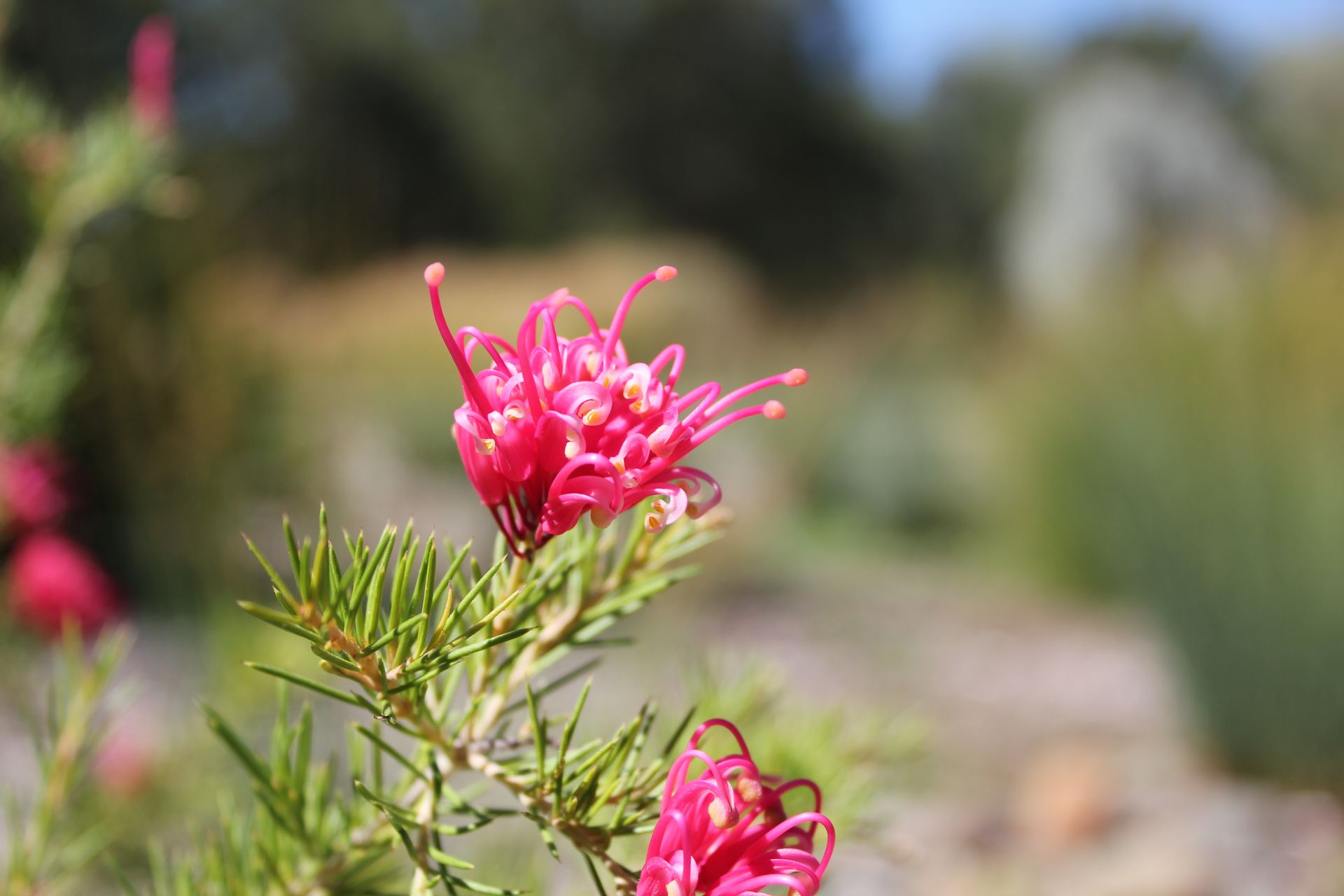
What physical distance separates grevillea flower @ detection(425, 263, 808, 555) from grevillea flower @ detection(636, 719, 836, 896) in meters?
0.05

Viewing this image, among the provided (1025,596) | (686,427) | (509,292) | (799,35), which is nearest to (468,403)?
(686,427)

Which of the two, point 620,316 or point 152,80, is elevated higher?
point 152,80

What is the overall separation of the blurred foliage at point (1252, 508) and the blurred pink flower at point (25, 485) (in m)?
1.57

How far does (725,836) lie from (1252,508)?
5.48 feet

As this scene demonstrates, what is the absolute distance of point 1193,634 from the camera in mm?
1666

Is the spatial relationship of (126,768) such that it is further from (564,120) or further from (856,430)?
(564,120)

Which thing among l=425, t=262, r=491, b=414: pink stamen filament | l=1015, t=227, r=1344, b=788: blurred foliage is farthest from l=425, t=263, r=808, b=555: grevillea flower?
l=1015, t=227, r=1344, b=788: blurred foliage

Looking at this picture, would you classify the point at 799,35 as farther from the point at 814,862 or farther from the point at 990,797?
the point at 814,862

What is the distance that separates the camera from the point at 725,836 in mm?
192

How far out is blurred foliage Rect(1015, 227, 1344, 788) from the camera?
61.4 inches

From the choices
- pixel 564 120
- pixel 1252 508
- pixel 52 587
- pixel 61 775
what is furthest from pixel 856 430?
Result: pixel 564 120

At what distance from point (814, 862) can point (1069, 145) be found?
587 cm

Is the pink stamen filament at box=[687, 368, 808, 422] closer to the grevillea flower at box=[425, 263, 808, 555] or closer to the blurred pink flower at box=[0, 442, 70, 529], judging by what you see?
the grevillea flower at box=[425, 263, 808, 555]

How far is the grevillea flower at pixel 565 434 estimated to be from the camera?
197mm
